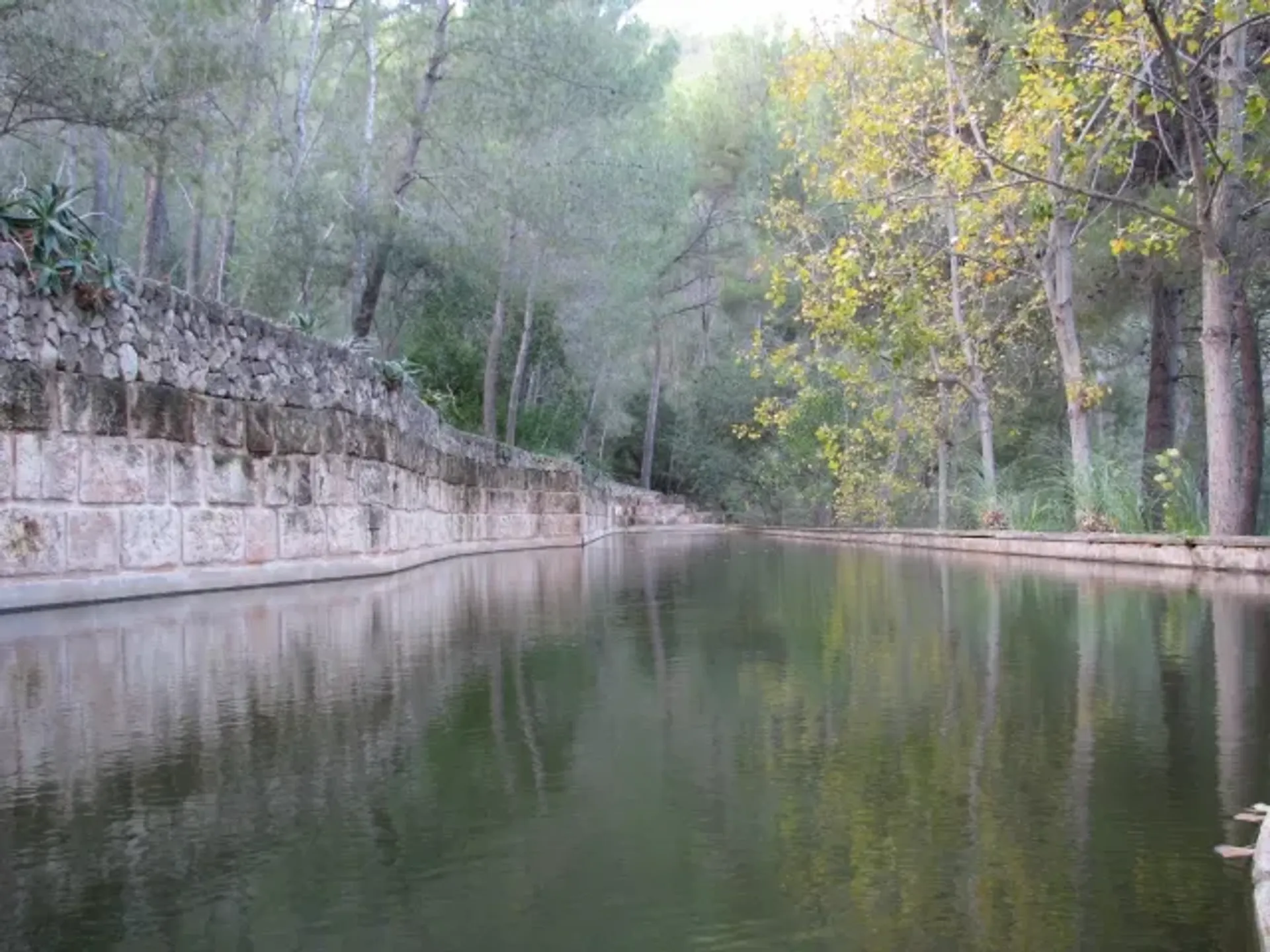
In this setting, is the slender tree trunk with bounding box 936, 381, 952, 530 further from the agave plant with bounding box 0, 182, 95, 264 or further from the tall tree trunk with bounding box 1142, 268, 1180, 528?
the agave plant with bounding box 0, 182, 95, 264

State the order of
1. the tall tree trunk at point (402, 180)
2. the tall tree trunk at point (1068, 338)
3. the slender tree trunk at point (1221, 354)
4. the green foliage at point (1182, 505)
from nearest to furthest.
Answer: the slender tree trunk at point (1221, 354) < the green foliage at point (1182, 505) < the tall tree trunk at point (1068, 338) < the tall tree trunk at point (402, 180)

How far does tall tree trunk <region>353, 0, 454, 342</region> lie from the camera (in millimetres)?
22531

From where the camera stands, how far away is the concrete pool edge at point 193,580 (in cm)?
813

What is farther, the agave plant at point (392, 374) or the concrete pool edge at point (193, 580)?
the agave plant at point (392, 374)

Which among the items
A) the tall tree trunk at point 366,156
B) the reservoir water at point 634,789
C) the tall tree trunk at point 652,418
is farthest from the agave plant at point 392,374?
the tall tree trunk at point 652,418

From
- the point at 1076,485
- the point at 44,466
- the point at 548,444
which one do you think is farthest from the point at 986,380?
the point at 44,466

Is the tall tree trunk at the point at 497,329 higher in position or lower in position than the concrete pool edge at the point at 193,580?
higher

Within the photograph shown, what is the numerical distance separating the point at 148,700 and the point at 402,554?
8380 mm

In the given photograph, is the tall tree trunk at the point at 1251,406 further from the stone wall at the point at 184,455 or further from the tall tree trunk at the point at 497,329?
the tall tree trunk at the point at 497,329

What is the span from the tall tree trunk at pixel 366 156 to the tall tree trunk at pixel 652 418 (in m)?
23.2

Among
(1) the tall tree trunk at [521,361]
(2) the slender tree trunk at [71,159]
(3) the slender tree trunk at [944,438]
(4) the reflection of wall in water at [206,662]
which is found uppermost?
(2) the slender tree trunk at [71,159]

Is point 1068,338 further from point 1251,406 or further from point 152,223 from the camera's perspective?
point 152,223

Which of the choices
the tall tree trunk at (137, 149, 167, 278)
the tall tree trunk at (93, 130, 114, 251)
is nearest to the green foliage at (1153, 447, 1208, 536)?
the tall tree trunk at (137, 149, 167, 278)

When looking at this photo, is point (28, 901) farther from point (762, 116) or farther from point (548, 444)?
point (762, 116)
